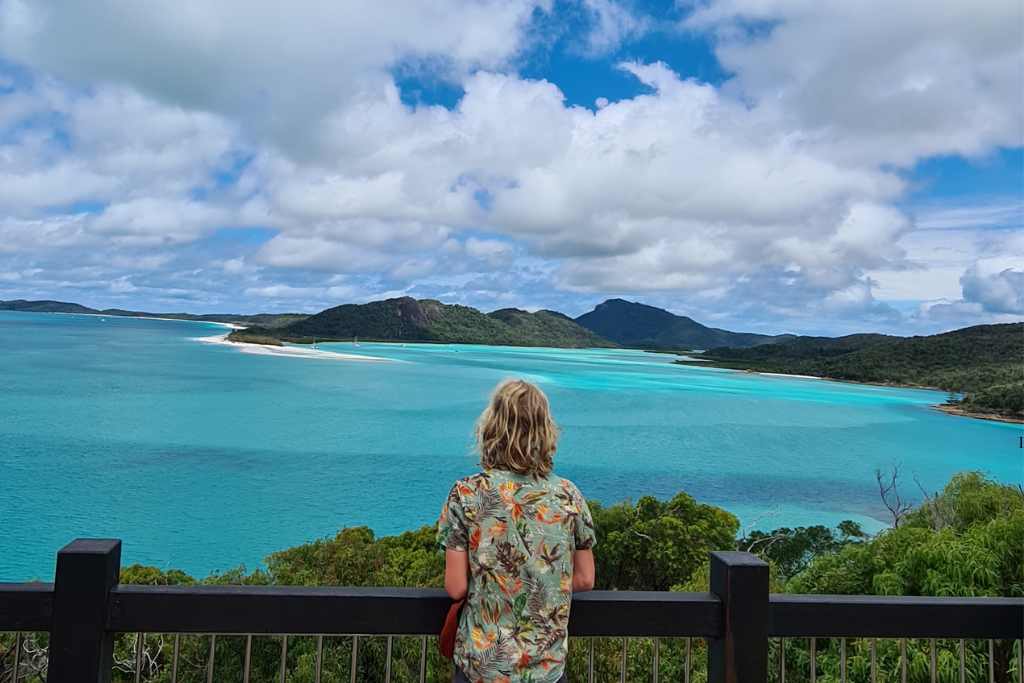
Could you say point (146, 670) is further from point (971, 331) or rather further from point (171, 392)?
point (971, 331)

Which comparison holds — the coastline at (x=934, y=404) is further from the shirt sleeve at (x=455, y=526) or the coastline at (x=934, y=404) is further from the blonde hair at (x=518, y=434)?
the shirt sleeve at (x=455, y=526)

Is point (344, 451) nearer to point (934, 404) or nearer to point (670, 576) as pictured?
point (670, 576)

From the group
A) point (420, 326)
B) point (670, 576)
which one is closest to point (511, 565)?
point (670, 576)

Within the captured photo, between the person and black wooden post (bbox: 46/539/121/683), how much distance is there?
3.04 feet

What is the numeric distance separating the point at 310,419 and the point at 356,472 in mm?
15957

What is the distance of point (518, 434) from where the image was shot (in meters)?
1.74

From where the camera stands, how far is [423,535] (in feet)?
58.3

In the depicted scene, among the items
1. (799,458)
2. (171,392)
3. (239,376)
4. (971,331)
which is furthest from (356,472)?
(971,331)

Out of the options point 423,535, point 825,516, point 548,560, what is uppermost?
point 548,560

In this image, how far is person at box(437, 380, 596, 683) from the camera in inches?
67.4

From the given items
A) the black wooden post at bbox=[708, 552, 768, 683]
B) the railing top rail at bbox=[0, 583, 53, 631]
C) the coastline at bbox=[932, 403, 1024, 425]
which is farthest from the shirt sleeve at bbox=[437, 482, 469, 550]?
the coastline at bbox=[932, 403, 1024, 425]

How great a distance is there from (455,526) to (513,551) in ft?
0.51

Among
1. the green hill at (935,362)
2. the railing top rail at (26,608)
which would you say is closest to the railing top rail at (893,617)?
the railing top rail at (26,608)

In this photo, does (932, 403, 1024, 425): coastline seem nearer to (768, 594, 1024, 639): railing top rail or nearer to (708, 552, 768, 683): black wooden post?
(768, 594, 1024, 639): railing top rail
